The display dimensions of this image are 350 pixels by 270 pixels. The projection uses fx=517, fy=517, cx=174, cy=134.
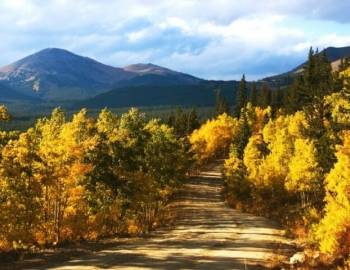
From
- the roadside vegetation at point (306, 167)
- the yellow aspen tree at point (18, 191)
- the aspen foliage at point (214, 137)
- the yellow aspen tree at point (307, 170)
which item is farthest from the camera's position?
the aspen foliage at point (214, 137)

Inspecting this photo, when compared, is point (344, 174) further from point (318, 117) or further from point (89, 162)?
point (318, 117)

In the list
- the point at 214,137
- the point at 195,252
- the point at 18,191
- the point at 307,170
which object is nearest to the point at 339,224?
the point at 195,252

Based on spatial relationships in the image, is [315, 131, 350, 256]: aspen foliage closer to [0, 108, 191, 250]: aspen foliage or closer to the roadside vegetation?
the roadside vegetation

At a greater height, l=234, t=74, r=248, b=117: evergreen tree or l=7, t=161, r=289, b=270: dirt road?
l=234, t=74, r=248, b=117: evergreen tree

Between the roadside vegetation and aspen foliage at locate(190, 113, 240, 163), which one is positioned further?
aspen foliage at locate(190, 113, 240, 163)

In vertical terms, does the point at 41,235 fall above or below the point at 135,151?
below

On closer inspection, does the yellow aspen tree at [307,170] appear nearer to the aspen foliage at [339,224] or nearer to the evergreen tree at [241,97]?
the aspen foliage at [339,224]

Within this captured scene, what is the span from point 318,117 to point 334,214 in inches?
1396

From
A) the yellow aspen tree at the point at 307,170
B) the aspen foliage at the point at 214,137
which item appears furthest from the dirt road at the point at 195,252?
the aspen foliage at the point at 214,137

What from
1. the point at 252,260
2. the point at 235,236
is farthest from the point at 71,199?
the point at 252,260

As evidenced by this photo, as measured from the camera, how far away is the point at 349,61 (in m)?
142

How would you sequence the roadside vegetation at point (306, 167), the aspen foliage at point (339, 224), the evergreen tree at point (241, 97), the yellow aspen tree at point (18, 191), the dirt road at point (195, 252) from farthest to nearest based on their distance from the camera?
the evergreen tree at point (241, 97) < the yellow aspen tree at point (18, 191) < the roadside vegetation at point (306, 167) < the aspen foliage at point (339, 224) < the dirt road at point (195, 252)

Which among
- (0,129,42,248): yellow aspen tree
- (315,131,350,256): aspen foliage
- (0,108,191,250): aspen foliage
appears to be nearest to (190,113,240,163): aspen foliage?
(0,108,191,250): aspen foliage

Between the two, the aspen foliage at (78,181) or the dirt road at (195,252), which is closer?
the dirt road at (195,252)
